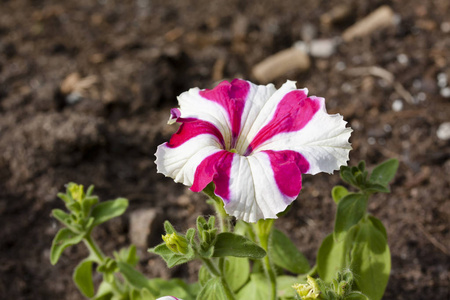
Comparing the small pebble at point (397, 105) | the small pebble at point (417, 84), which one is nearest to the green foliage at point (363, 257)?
the small pebble at point (397, 105)

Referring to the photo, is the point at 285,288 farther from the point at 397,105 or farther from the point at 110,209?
the point at 397,105

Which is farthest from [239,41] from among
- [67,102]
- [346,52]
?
[67,102]

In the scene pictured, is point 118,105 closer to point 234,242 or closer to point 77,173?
point 77,173

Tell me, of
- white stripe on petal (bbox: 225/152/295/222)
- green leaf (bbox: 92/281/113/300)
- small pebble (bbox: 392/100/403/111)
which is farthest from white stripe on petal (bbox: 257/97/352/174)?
small pebble (bbox: 392/100/403/111)

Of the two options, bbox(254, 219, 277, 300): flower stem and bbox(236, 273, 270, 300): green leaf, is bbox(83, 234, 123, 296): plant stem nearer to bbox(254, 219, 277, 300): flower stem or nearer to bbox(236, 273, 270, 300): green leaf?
bbox(236, 273, 270, 300): green leaf

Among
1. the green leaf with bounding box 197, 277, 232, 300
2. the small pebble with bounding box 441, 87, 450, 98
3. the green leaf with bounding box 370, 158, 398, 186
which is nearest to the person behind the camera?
the green leaf with bounding box 197, 277, 232, 300

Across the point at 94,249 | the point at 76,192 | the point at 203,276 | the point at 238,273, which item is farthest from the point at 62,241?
the point at 238,273

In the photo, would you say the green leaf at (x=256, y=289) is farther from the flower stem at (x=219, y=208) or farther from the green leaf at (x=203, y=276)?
the flower stem at (x=219, y=208)
